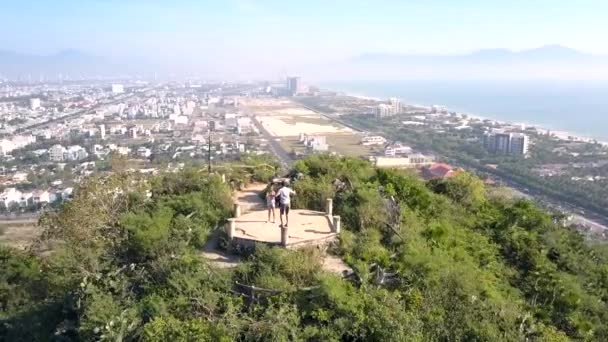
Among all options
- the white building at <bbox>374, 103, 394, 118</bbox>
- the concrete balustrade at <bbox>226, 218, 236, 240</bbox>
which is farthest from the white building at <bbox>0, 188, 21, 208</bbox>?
the white building at <bbox>374, 103, 394, 118</bbox>

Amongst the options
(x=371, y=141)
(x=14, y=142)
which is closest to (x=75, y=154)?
(x=14, y=142)

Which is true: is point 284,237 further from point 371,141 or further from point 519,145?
point 519,145

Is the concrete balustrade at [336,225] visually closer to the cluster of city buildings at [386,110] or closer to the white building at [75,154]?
the white building at [75,154]

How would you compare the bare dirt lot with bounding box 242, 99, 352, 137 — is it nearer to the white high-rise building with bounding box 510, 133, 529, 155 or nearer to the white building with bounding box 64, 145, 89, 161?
the white high-rise building with bounding box 510, 133, 529, 155

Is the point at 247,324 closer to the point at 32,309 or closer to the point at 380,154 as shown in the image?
the point at 32,309

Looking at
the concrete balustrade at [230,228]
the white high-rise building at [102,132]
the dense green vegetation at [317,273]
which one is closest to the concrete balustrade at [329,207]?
the dense green vegetation at [317,273]
